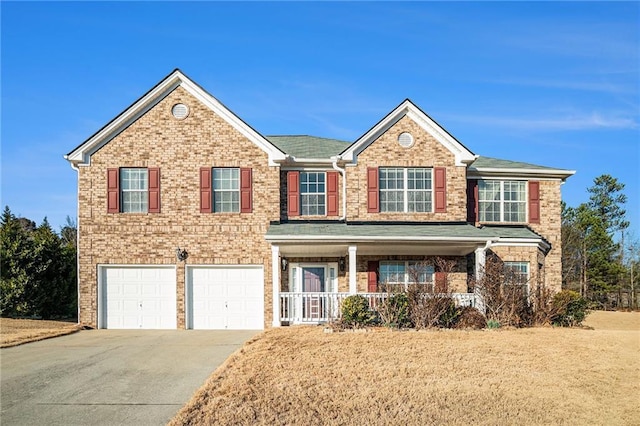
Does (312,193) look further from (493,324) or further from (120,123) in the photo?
(493,324)

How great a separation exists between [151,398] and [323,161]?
12.7 meters

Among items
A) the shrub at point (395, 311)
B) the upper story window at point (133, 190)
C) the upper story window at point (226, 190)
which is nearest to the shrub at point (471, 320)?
the shrub at point (395, 311)

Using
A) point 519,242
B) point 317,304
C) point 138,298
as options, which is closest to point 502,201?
point 519,242

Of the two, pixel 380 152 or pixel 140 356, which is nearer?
pixel 140 356

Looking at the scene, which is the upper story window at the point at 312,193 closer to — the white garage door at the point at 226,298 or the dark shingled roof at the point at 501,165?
the white garage door at the point at 226,298

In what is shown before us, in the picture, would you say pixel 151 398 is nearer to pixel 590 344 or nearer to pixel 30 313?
pixel 590 344

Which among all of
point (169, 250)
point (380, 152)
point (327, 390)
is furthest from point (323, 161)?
point (327, 390)

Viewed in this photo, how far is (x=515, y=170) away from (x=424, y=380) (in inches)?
522

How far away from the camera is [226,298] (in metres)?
21.3

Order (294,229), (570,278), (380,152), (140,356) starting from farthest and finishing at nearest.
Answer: (570,278), (380,152), (294,229), (140,356)

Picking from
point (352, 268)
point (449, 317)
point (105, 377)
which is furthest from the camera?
point (352, 268)

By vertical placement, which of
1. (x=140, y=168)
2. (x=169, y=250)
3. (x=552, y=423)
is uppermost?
(x=140, y=168)

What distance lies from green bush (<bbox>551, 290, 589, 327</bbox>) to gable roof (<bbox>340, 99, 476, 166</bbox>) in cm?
559

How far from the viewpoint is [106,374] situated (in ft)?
42.2
